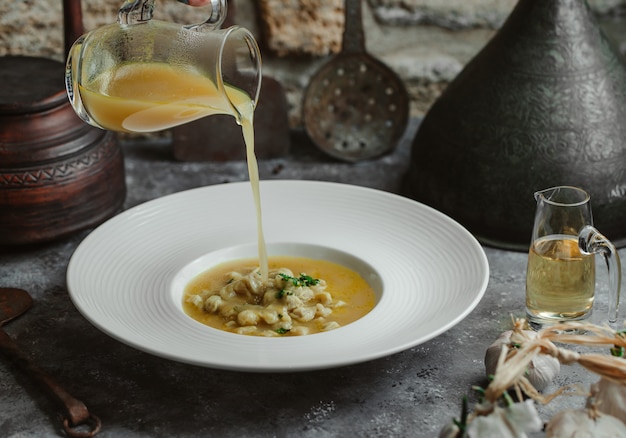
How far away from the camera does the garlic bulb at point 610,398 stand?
3.12 ft

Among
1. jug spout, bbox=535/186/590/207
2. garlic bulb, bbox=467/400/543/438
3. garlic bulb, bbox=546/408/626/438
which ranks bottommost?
garlic bulb, bbox=546/408/626/438

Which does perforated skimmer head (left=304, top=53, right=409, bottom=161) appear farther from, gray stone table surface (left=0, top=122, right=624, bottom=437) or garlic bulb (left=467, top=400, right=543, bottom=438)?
garlic bulb (left=467, top=400, right=543, bottom=438)

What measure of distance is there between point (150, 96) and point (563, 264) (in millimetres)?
566

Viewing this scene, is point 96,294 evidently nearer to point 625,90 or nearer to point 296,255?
point 296,255

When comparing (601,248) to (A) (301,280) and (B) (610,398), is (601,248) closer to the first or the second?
(B) (610,398)

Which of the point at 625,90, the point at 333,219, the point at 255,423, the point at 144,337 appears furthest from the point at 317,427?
the point at 625,90

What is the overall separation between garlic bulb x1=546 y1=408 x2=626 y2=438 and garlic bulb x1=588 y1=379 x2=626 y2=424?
2 centimetres

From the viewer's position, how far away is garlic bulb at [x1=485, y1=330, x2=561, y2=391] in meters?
1.07

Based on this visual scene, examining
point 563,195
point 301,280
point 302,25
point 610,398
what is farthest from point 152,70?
point 302,25

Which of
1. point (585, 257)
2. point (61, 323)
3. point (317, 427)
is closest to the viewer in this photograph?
point (317, 427)

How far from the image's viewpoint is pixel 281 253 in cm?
140

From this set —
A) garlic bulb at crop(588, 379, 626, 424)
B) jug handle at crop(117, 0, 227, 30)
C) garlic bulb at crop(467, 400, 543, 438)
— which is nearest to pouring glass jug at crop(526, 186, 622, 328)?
garlic bulb at crop(588, 379, 626, 424)

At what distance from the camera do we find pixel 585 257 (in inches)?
45.9

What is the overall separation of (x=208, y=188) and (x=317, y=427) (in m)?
0.55
